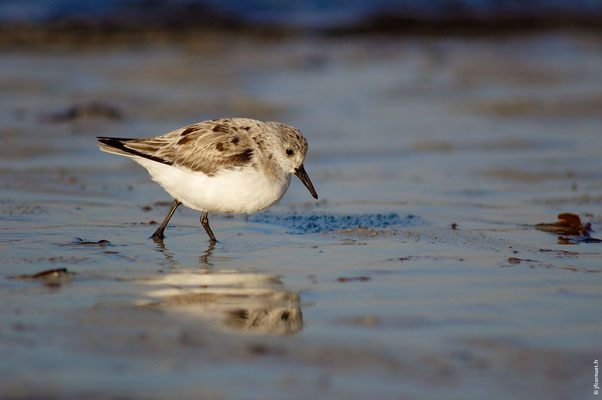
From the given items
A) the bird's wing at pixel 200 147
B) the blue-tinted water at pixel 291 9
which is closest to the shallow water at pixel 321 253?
the bird's wing at pixel 200 147

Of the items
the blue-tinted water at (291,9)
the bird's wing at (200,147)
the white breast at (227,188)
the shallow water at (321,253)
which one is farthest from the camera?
the blue-tinted water at (291,9)

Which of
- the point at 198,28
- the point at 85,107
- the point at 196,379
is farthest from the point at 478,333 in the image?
the point at 198,28

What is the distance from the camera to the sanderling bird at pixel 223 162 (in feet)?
21.9

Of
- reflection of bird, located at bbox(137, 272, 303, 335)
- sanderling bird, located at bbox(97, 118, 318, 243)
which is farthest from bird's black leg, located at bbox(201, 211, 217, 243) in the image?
reflection of bird, located at bbox(137, 272, 303, 335)

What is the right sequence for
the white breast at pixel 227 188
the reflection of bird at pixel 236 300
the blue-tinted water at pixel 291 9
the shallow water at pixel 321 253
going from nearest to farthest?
the shallow water at pixel 321 253, the reflection of bird at pixel 236 300, the white breast at pixel 227 188, the blue-tinted water at pixel 291 9

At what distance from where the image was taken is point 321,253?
6.43m

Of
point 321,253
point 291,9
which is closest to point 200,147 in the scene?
point 321,253

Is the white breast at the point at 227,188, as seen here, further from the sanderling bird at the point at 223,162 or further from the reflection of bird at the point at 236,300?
the reflection of bird at the point at 236,300

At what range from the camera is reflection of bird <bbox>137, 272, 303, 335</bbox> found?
15.6 feet

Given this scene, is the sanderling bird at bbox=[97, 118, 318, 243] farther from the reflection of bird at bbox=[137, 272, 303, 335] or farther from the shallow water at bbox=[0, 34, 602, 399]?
the reflection of bird at bbox=[137, 272, 303, 335]

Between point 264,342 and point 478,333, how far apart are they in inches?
46.6

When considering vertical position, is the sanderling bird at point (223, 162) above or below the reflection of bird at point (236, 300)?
above

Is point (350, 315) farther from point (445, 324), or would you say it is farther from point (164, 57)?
point (164, 57)

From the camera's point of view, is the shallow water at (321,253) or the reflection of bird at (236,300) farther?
the reflection of bird at (236,300)
